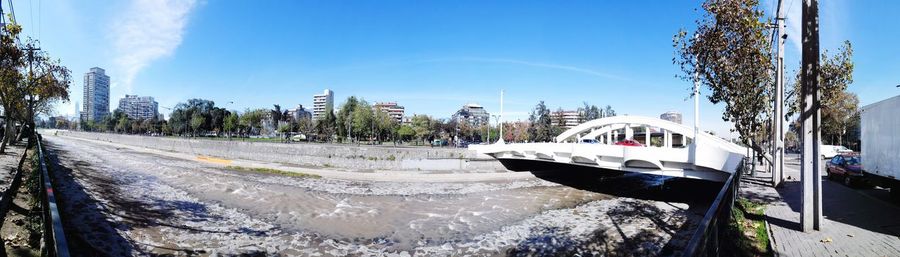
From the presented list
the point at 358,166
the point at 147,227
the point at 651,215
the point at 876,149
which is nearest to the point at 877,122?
the point at 876,149

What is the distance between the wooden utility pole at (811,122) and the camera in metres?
8.79

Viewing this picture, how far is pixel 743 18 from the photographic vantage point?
46.5 ft

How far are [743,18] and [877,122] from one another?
4.86 m

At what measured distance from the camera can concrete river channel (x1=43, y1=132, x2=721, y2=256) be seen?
446 inches

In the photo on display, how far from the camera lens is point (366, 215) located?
16.0m

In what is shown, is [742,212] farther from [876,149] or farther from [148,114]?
[148,114]

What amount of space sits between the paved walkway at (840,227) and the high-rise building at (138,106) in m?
222

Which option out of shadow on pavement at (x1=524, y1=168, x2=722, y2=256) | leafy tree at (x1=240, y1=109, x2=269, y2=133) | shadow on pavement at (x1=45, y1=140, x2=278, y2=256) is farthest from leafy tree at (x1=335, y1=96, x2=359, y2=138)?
shadow on pavement at (x1=45, y1=140, x2=278, y2=256)

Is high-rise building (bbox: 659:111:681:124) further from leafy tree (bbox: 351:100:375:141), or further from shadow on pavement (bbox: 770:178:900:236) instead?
shadow on pavement (bbox: 770:178:900:236)

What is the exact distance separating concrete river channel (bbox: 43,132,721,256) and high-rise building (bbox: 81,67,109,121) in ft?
483

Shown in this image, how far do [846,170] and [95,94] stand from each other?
195m

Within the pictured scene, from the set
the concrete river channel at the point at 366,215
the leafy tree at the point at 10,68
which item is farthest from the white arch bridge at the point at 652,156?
A: the leafy tree at the point at 10,68

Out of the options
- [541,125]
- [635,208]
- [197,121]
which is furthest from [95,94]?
[635,208]

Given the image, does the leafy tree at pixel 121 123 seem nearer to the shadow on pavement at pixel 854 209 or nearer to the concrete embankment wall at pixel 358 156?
the concrete embankment wall at pixel 358 156
